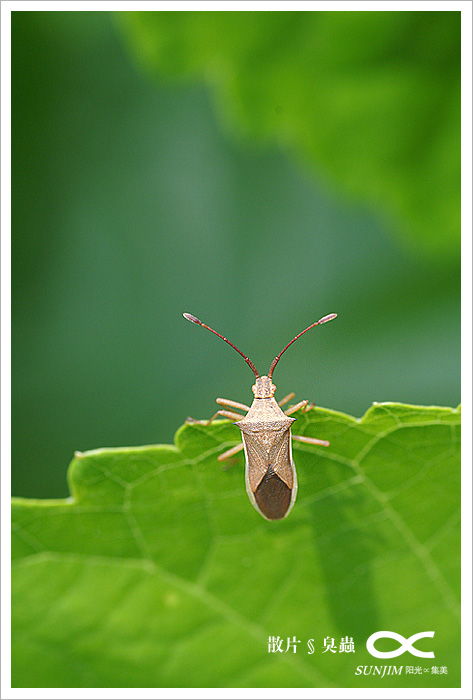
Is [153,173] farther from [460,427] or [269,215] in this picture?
[460,427]

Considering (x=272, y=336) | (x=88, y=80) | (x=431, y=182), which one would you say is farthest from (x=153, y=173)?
(x=431, y=182)

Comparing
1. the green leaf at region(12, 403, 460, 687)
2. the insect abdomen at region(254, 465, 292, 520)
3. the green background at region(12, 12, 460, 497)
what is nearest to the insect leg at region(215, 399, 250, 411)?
the green background at region(12, 12, 460, 497)

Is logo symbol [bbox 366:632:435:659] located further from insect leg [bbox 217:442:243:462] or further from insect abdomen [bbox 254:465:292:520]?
insect leg [bbox 217:442:243:462]

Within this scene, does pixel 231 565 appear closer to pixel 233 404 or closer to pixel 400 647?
pixel 400 647

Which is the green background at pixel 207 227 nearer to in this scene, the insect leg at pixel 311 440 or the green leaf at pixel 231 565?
the insect leg at pixel 311 440

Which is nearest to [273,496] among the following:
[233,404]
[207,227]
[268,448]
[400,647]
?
[268,448]

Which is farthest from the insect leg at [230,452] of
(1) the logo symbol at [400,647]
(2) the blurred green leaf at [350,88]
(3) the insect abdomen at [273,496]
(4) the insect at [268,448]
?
(2) the blurred green leaf at [350,88]
